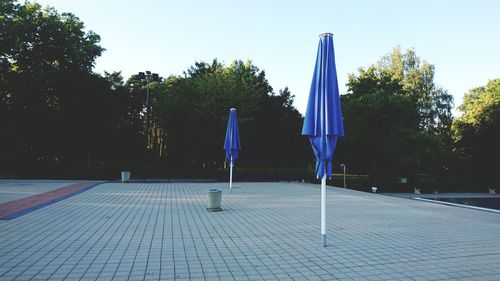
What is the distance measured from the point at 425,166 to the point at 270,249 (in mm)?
31231

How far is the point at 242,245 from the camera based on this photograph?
22.3 ft

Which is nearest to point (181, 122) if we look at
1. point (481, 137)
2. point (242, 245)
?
point (242, 245)

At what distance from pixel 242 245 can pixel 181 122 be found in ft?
83.0

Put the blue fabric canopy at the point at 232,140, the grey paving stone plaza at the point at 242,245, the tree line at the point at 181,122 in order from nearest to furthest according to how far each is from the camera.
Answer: the grey paving stone plaza at the point at 242,245 < the blue fabric canopy at the point at 232,140 < the tree line at the point at 181,122

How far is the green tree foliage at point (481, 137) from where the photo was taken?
36062 millimetres

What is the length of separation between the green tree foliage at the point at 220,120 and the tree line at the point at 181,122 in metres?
0.11

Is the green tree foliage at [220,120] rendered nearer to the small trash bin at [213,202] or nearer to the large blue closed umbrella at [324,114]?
the small trash bin at [213,202]

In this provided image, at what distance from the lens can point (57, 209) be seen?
10906 mm

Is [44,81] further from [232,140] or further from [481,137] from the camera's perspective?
[481,137]

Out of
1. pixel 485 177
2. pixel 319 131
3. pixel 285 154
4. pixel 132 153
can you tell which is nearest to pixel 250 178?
pixel 285 154

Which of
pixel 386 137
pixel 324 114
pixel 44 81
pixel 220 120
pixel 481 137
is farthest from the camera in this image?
pixel 481 137

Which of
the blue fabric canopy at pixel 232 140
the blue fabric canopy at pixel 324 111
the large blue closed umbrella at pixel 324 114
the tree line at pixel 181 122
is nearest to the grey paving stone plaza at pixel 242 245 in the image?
the large blue closed umbrella at pixel 324 114

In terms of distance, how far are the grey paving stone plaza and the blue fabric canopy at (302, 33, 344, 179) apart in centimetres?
189

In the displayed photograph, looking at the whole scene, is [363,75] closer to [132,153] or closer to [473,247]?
[132,153]
